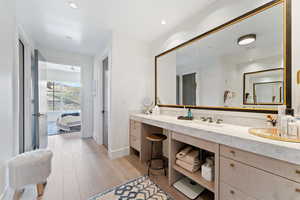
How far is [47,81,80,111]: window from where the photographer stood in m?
6.64

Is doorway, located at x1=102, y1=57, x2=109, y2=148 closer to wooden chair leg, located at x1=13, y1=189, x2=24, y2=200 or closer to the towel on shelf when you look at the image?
wooden chair leg, located at x1=13, y1=189, x2=24, y2=200

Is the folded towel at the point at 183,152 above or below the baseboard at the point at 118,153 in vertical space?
above

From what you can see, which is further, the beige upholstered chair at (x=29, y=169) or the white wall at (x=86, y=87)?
the white wall at (x=86, y=87)

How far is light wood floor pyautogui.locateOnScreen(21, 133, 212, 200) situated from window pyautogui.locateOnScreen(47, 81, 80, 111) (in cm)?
481

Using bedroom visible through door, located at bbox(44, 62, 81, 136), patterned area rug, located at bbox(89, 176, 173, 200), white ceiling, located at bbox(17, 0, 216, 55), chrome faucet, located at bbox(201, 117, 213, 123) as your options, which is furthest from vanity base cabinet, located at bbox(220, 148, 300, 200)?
bedroom visible through door, located at bbox(44, 62, 81, 136)

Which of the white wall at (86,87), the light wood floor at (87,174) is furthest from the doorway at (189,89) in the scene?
the white wall at (86,87)

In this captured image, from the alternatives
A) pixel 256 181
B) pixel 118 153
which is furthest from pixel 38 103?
pixel 256 181

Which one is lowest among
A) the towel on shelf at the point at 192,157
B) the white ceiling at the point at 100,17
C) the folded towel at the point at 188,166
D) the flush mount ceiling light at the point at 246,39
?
the folded towel at the point at 188,166

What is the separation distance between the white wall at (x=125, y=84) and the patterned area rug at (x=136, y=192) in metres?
0.97

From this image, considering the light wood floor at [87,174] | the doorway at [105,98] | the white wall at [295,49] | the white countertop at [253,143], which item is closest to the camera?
the white countertop at [253,143]

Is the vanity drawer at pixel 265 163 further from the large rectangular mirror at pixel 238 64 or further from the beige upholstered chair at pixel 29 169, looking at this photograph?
the beige upholstered chair at pixel 29 169

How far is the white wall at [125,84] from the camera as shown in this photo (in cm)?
260

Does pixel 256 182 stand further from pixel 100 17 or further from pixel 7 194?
pixel 100 17

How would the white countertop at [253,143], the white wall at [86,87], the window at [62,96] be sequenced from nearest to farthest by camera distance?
the white countertop at [253,143], the white wall at [86,87], the window at [62,96]
